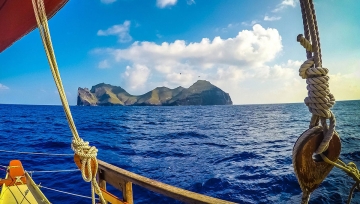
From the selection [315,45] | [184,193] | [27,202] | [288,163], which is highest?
[315,45]

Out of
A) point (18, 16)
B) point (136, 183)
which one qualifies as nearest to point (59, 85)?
point (18, 16)

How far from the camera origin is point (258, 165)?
1149 cm

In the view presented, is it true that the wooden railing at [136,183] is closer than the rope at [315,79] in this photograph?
No

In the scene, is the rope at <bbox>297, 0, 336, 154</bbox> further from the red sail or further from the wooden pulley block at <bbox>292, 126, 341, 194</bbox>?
the red sail

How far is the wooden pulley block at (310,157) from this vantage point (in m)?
0.90

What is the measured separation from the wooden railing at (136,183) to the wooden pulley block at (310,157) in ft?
2.41

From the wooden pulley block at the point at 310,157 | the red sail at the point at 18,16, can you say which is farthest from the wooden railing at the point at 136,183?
the red sail at the point at 18,16

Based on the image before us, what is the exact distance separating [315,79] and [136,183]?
6.23ft

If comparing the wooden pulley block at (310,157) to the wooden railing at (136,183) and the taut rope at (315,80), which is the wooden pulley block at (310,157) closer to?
the taut rope at (315,80)

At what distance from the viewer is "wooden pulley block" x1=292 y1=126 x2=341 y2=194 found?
90 centimetres

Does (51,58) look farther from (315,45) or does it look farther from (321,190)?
(321,190)

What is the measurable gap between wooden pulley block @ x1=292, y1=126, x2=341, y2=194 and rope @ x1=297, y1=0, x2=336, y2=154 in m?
0.03

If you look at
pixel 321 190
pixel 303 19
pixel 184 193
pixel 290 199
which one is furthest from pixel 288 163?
pixel 303 19

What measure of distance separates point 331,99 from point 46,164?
13.5 m
